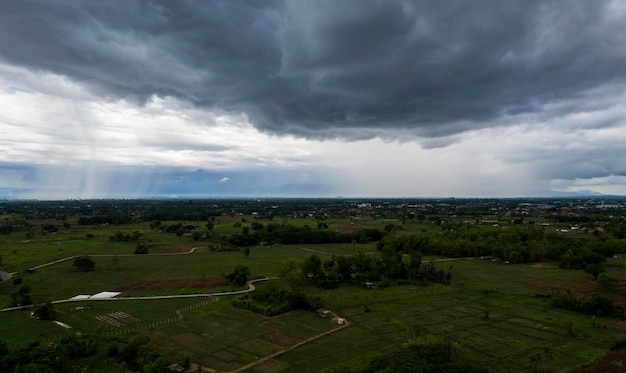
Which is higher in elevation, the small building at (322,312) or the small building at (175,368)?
the small building at (322,312)

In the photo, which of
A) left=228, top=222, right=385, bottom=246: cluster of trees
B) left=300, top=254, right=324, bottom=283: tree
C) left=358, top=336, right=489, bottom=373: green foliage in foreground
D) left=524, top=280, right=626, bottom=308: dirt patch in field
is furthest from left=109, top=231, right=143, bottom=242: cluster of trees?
left=524, top=280, right=626, bottom=308: dirt patch in field

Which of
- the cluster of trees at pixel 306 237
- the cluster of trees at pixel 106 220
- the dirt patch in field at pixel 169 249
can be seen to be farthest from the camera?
the cluster of trees at pixel 106 220

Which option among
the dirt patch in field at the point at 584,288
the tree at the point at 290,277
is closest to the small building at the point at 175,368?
the tree at the point at 290,277

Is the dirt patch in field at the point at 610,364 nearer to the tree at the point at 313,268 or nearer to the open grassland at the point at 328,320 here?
the open grassland at the point at 328,320

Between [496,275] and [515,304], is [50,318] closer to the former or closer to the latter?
[515,304]

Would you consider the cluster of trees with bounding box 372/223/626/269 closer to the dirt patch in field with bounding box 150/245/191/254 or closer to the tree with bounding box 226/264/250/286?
the tree with bounding box 226/264/250/286

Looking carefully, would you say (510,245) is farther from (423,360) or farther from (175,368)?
(175,368)

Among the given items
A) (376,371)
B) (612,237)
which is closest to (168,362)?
(376,371)
